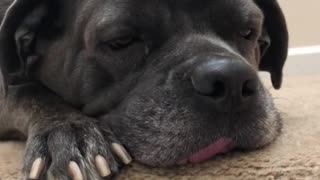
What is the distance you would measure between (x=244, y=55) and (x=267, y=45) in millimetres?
344

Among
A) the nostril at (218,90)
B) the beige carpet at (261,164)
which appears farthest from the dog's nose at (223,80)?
the beige carpet at (261,164)

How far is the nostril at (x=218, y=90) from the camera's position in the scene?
1440mm

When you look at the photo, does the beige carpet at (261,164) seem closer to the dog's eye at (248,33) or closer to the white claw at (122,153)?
the white claw at (122,153)

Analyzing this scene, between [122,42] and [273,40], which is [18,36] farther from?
[273,40]

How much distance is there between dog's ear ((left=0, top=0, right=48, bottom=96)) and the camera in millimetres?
1873

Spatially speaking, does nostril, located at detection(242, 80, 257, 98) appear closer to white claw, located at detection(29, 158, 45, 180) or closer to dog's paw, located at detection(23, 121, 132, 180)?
dog's paw, located at detection(23, 121, 132, 180)

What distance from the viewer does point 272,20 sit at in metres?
2.20

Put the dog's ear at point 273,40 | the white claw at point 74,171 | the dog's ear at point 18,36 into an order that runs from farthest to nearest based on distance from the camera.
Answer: the dog's ear at point 273,40 < the dog's ear at point 18,36 < the white claw at point 74,171

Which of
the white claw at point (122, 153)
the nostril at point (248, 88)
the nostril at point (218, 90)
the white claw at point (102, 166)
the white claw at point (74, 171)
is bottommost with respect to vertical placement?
the white claw at point (122, 153)

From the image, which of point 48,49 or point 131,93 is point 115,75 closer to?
point 131,93

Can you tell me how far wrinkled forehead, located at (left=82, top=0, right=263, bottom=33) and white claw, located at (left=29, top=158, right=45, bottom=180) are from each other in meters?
0.44

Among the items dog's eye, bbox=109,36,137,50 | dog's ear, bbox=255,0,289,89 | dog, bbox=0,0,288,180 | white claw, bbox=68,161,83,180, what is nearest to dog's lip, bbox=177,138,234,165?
dog, bbox=0,0,288,180

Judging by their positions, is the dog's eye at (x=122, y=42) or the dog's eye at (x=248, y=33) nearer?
the dog's eye at (x=122, y=42)

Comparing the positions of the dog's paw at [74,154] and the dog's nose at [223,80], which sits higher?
the dog's nose at [223,80]
